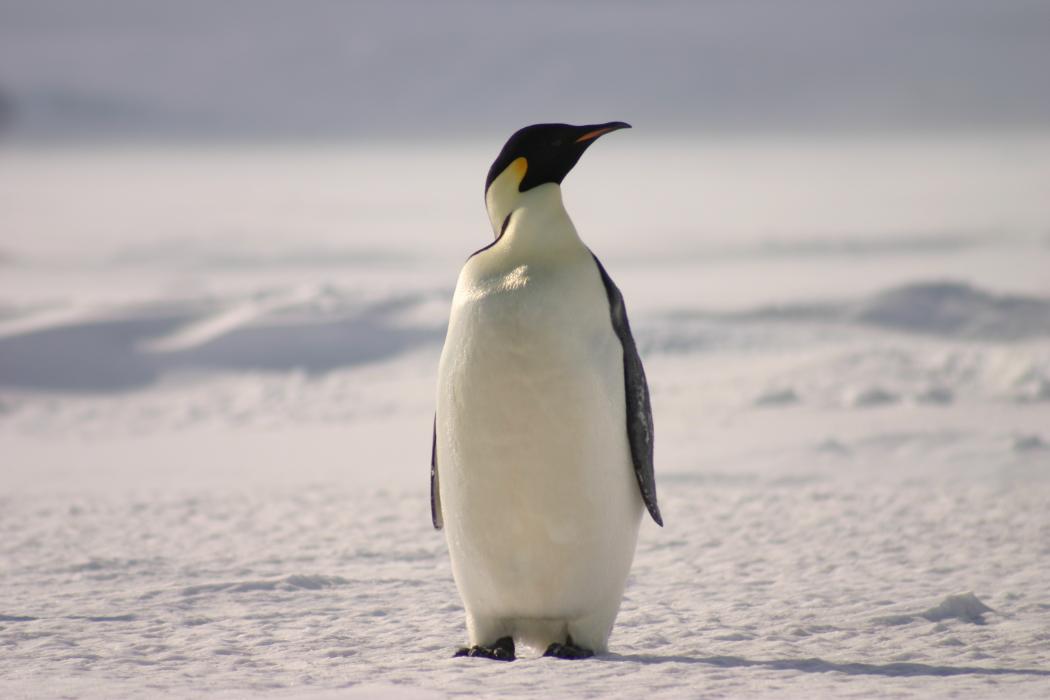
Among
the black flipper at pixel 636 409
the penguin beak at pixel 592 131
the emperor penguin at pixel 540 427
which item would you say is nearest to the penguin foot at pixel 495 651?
the emperor penguin at pixel 540 427

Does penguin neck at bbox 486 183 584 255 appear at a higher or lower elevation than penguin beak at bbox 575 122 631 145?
lower

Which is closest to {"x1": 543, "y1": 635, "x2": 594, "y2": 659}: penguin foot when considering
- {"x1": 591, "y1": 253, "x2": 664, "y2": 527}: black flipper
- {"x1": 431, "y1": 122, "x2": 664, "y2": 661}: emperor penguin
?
{"x1": 431, "y1": 122, "x2": 664, "y2": 661}: emperor penguin

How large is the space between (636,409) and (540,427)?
312mm

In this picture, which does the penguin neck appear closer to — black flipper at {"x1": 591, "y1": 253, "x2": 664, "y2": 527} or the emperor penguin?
the emperor penguin

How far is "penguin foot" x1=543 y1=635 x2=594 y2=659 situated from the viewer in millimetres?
3939

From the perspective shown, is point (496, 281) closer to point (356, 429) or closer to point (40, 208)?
point (356, 429)

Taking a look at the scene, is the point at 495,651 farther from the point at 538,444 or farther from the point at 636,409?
the point at 636,409

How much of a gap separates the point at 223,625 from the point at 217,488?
2.88m

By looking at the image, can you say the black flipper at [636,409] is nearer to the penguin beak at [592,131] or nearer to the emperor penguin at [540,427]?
the emperor penguin at [540,427]

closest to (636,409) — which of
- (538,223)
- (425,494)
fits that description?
(538,223)

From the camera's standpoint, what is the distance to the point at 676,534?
606 cm

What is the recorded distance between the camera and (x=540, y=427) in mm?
3875

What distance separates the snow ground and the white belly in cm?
24

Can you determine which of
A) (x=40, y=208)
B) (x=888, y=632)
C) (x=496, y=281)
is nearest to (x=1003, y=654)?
(x=888, y=632)
